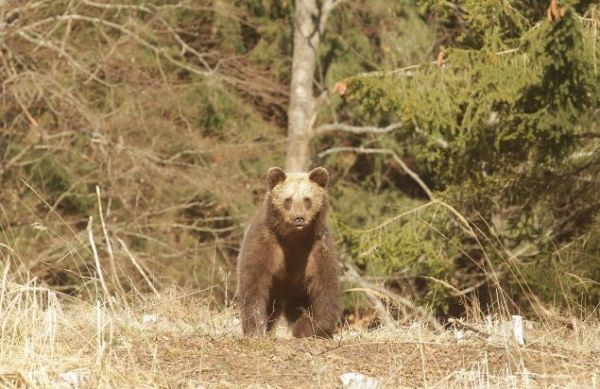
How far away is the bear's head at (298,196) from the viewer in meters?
8.13

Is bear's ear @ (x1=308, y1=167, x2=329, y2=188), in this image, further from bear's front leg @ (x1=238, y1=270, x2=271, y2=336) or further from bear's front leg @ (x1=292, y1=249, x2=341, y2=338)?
bear's front leg @ (x1=238, y1=270, x2=271, y2=336)

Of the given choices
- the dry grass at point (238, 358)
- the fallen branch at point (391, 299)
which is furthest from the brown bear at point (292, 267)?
the dry grass at point (238, 358)

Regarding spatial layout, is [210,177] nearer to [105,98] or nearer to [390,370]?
[105,98]

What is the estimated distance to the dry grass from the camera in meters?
5.36

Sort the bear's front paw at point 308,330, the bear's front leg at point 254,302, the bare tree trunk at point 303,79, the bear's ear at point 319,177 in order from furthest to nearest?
the bare tree trunk at point 303,79, the bear's ear at point 319,177, the bear's front paw at point 308,330, the bear's front leg at point 254,302

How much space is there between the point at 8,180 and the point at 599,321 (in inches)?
507

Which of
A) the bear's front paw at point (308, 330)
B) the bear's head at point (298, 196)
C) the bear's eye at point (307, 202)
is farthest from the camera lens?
the bear's eye at point (307, 202)

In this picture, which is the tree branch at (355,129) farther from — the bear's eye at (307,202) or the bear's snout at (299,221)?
the bear's snout at (299,221)

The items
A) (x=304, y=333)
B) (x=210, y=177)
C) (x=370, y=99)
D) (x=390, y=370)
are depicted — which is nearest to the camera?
(x=390, y=370)

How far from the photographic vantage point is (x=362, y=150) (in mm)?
21031

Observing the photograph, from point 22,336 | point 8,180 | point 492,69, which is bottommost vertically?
point 8,180

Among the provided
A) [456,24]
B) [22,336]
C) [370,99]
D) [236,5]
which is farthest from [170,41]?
[22,336]

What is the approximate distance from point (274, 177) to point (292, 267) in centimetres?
80

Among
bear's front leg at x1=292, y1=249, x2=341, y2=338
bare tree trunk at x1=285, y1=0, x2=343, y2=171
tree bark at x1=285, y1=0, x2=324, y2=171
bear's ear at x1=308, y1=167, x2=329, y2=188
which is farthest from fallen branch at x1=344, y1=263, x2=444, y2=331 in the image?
tree bark at x1=285, y1=0, x2=324, y2=171
